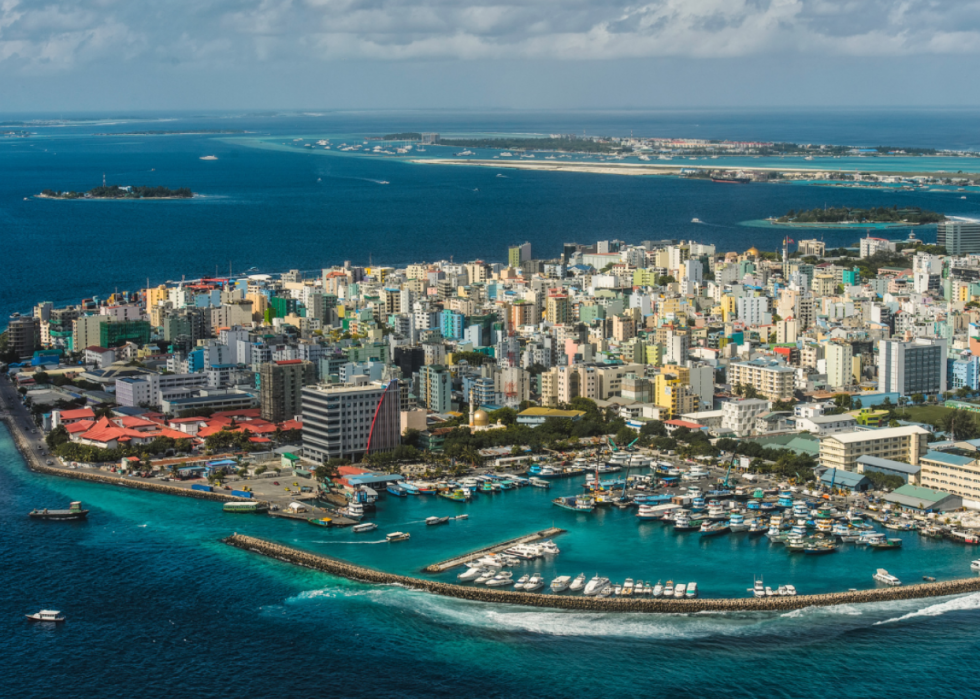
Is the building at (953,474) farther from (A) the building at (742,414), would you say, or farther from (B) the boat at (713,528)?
(A) the building at (742,414)

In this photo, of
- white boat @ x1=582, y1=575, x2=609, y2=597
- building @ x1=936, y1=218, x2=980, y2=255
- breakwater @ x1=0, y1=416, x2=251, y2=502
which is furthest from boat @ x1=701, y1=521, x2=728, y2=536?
building @ x1=936, y1=218, x2=980, y2=255

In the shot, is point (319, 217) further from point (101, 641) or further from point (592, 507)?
point (101, 641)

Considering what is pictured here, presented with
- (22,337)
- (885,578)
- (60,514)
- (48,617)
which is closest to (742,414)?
(885,578)

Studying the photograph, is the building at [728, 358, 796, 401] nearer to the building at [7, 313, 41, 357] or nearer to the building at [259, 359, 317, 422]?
the building at [259, 359, 317, 422]

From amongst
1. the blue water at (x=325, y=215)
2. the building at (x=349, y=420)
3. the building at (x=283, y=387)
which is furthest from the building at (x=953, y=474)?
the blue water at (x=325, y=215)

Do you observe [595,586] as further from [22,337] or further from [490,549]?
[22,337]

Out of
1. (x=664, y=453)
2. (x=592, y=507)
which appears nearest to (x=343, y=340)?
(x=664, y=453)
